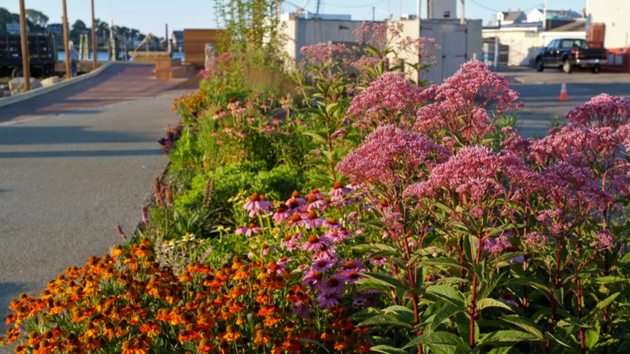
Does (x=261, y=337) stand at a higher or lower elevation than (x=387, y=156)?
lower

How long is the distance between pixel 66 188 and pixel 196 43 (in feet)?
101

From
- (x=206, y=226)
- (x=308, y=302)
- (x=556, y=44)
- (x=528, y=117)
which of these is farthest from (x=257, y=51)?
(x=556, y=44)

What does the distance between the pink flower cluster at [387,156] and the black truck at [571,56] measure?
36.6m

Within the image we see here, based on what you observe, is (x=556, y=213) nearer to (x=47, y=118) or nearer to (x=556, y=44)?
(x=47, y=118)

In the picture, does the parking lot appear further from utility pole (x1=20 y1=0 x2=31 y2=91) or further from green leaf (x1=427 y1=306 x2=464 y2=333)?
utility pole (x1=20 y1=0 x2=31 y2=91)

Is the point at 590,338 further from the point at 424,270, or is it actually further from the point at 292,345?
the point at 292,345

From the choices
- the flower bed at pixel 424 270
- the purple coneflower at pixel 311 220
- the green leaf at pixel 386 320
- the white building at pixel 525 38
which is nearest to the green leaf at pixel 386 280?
the flower bed at pixel 424 270

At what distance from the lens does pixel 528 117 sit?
15.7 meters

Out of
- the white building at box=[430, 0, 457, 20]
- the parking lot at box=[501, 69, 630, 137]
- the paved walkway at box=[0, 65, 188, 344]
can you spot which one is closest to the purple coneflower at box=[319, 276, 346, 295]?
the paved walkway at box=[0, 65, 188, 344]

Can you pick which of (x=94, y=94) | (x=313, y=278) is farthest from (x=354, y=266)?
(x=94, y=94)

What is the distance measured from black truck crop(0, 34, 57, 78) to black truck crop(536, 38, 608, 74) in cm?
2926

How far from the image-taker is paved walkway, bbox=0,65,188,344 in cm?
570

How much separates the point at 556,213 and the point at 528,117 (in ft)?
45.3

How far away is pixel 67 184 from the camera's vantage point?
8430 mm
